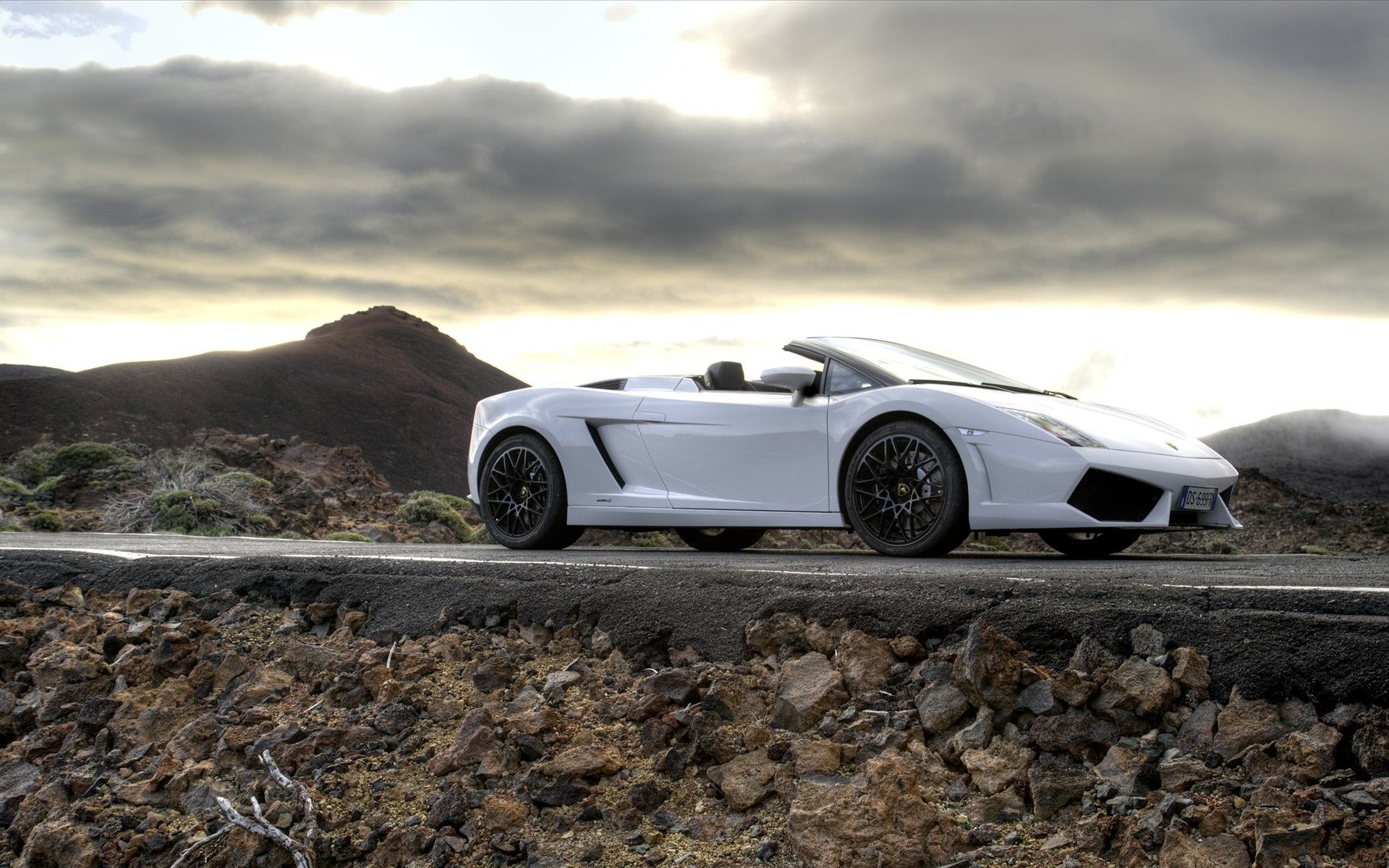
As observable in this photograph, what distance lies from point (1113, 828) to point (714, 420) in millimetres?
3874

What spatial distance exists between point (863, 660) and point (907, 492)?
2.25 meters

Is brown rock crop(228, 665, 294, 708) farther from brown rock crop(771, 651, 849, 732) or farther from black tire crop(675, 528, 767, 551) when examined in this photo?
black tire crop(675, 528, 767, 551)

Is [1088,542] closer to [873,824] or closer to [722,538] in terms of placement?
[722,538]

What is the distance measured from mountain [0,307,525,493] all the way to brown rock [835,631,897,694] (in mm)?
40384

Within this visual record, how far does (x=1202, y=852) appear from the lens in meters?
2.60

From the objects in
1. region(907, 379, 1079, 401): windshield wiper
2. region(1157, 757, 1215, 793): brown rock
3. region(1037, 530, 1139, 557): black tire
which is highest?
region(907, 379, 1079, 401): windshield wiper

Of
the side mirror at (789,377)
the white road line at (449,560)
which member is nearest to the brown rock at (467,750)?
the white road line at (449,560)

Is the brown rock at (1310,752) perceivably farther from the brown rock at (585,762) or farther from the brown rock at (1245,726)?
the brown rock at (585,762)

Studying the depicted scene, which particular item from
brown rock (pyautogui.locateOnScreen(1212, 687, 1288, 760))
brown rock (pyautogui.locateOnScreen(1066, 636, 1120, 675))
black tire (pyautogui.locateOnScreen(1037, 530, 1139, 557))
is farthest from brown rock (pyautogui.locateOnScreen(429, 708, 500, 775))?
black tire (pyautogui.locateOnScreen(1037, 530, 1139, 557))

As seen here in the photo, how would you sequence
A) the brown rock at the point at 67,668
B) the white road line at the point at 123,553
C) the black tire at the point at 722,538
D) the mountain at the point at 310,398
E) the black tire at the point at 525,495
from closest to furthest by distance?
the brown rock at the point at 67,668 < the white road line at the point at 123,553 < the black tire at the point at 525,495 < the black tire at the point at 722,538 < the mountain at the point at 310,398

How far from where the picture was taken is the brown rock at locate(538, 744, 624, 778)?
3.34 meters

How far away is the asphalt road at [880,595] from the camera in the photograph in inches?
123

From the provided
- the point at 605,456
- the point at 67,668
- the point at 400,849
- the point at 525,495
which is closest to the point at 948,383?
the point at 605,456

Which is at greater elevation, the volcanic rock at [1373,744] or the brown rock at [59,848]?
the volcanic rock at [1373,744]
